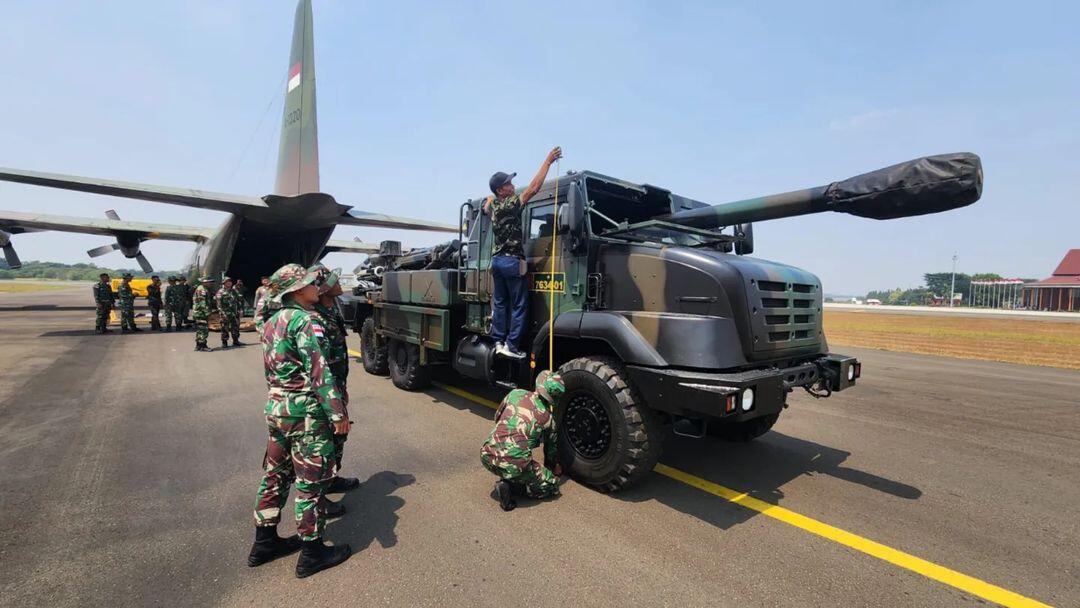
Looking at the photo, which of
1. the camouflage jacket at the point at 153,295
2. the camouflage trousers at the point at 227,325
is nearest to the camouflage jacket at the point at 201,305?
the camouflage trousers at the point at 227,325

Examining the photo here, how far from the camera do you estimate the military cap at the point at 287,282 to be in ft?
9.77

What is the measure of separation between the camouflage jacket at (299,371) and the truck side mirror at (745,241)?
4644mm

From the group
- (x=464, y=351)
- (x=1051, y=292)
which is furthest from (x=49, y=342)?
(x=1051, y=292)

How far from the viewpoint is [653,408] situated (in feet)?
12.1

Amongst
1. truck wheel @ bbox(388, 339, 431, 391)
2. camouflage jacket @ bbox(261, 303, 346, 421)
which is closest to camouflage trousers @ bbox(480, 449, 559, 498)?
camouflage jacket @ bbox(261, 303, 346, 421)

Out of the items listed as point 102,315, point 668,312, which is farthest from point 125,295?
point 668,312

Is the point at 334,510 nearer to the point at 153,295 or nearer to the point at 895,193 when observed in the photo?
the point at 895,193

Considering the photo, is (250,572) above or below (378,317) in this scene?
below

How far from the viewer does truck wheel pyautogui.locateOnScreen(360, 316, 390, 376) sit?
28.5 feet

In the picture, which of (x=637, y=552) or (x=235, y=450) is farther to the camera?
(x=235, y=450)

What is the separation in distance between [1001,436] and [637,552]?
18.3ft

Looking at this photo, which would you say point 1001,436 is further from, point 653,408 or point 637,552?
point 637,552

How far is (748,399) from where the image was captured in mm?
3383

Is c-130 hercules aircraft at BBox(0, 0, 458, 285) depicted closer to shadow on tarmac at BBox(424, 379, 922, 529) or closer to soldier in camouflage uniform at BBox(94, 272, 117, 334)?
soldier in camouflage uniform at BBox(94, 272, 117, 334)
